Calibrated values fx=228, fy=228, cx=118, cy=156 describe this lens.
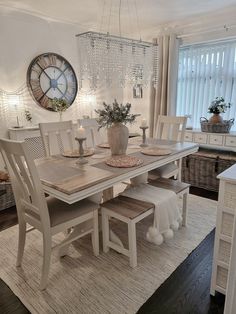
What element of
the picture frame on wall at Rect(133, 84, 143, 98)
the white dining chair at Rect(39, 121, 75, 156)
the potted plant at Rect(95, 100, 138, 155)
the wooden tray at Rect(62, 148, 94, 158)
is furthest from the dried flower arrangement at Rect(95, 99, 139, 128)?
the picture frame on wall at Rect(133, 84, 143, 98)

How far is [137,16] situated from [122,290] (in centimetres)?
356

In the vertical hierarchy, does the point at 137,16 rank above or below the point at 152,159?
above

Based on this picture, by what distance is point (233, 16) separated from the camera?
322cm

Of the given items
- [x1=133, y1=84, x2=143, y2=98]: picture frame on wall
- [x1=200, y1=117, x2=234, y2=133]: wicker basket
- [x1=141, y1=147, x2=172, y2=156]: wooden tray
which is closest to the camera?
[x1=141, y1=147, x2=172, y2=156]: wooden tray

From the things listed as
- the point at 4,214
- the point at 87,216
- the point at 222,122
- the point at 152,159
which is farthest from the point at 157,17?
the point at 4,214

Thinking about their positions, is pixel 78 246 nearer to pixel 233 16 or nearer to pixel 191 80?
pixel 191 80

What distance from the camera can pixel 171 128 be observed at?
304 centimetres

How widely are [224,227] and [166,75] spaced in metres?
3.08

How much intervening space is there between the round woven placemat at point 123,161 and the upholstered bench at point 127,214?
332mm

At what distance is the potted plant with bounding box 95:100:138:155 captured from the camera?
2168 millimetres

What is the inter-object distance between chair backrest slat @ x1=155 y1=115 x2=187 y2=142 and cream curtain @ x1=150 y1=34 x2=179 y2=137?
22.2 inches

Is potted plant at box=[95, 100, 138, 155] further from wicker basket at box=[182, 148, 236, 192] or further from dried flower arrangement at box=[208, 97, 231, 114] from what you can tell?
dried flower arrangement at box=[208, 97, 231, 114]

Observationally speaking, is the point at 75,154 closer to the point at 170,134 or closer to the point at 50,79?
the point at 170,134

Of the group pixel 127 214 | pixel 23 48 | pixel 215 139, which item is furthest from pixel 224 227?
pixel 23 48
